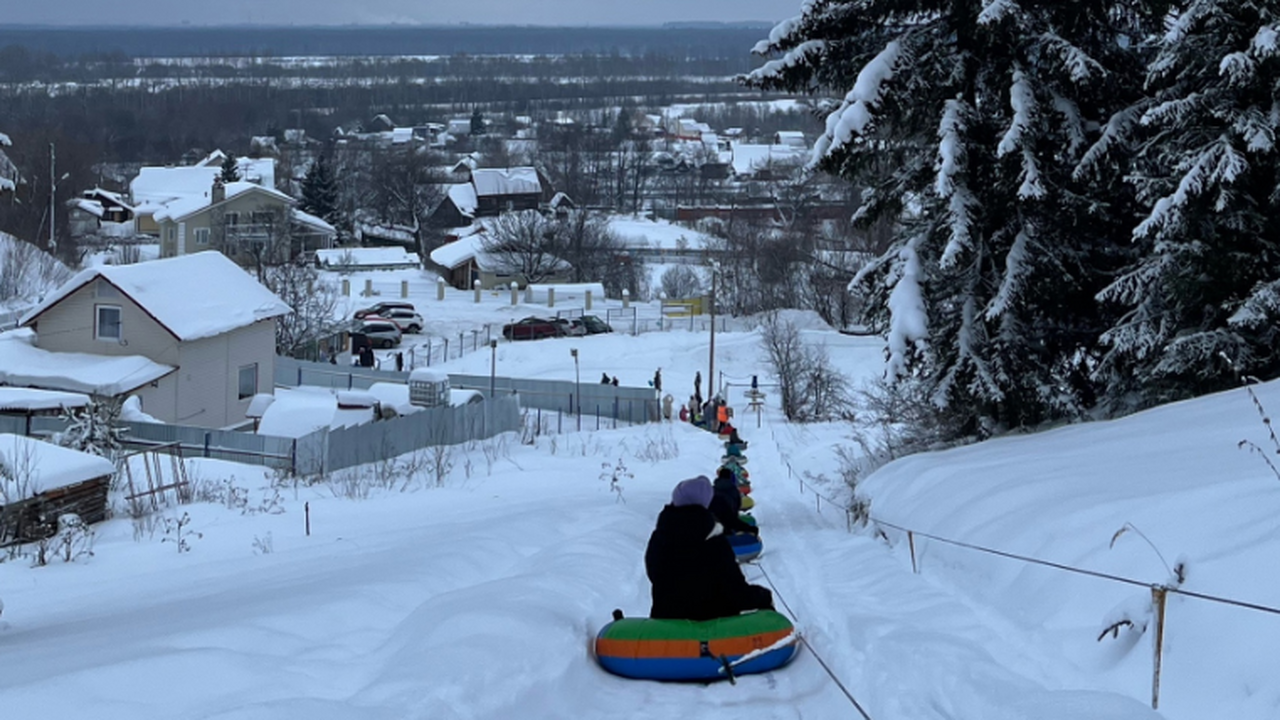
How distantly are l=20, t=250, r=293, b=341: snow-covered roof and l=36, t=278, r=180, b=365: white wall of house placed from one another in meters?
0.24

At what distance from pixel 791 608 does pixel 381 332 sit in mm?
49733

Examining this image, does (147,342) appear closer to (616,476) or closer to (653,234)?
(616,476)

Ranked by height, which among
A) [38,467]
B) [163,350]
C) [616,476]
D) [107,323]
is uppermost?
[107,323]

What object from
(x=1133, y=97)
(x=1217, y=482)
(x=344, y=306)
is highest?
(x=1133, y=97)

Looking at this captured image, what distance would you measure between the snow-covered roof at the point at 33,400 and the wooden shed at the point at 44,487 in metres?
11.2

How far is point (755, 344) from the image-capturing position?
5512 cm

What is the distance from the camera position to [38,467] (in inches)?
710

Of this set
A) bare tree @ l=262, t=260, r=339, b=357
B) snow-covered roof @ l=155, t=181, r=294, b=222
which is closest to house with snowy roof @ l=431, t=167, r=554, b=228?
snow-covered roof @ l=155, t=181, r=294, b=222

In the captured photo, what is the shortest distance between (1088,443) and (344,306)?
5930 centimetres

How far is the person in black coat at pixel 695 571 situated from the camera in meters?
8.49

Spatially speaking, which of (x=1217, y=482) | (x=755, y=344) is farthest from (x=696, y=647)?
(x=755, y=344)

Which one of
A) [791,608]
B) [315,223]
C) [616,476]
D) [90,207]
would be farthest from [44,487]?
[90,207]

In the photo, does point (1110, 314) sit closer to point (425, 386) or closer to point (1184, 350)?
point (1184, 350)

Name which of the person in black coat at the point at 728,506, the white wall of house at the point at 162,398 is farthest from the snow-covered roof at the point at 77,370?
the person in black coat at the point at 728,506
